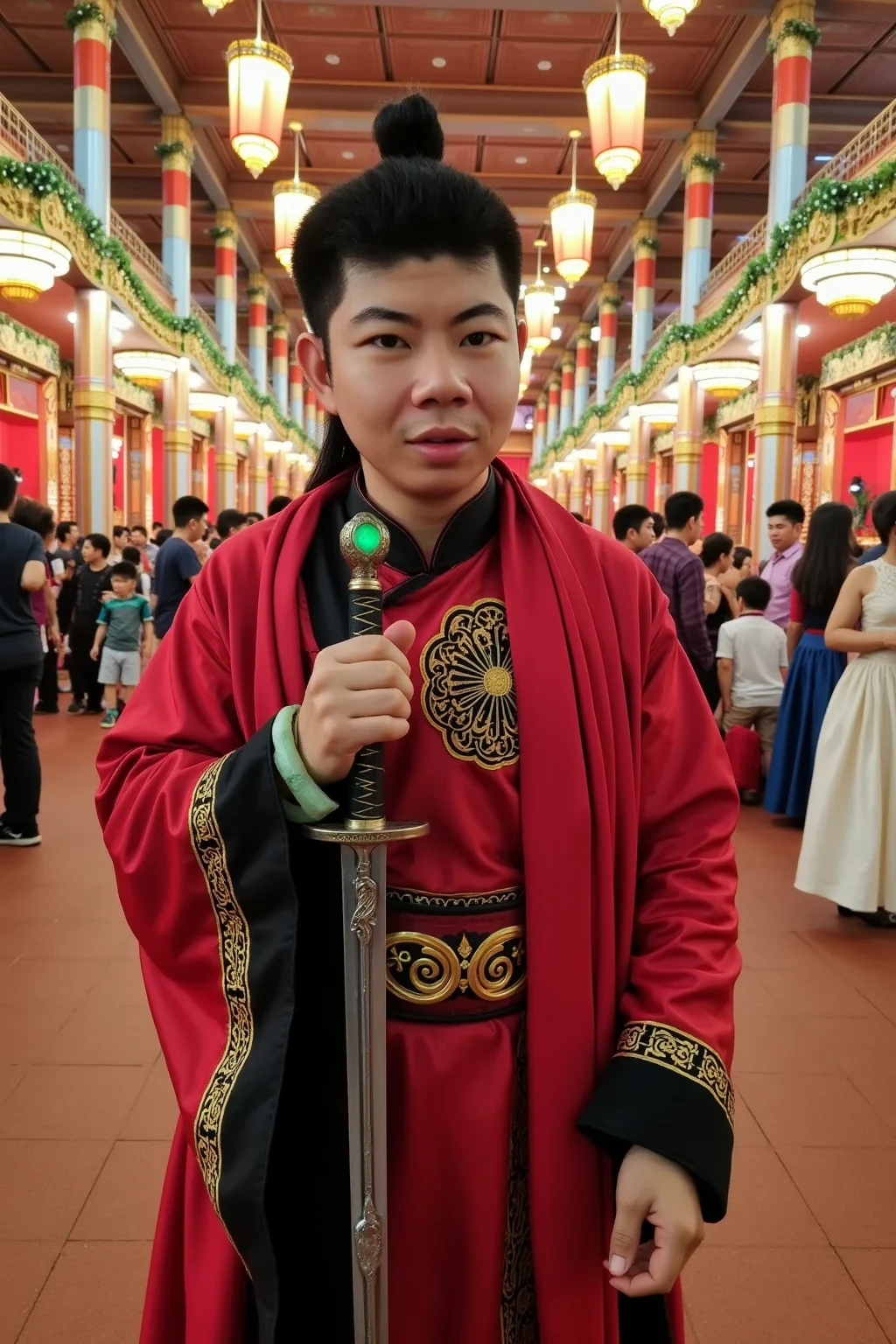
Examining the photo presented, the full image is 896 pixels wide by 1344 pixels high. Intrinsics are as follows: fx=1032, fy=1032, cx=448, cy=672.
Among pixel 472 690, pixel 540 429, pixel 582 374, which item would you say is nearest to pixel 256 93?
pixel 472 690

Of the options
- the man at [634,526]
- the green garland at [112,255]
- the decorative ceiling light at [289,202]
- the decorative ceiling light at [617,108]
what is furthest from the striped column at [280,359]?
the man at [634,526]

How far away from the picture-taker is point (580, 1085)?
1087mm

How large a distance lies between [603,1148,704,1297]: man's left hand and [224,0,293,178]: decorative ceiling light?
27.6ft

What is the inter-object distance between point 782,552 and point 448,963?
5.62 meters

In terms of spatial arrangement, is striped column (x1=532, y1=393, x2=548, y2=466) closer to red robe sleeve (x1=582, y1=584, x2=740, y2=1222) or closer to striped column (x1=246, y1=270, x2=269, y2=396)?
striped column (x1=246, y1=270, x2=269, y2=396)

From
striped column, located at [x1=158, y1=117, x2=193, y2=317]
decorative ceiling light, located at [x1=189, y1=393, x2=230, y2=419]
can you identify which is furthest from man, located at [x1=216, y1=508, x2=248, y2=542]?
decorative ceiling light, located at [x1=189, y1=393, x2=230, y2=419]

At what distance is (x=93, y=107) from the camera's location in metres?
11.1

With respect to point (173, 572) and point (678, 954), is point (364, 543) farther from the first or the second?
point (173, 572)

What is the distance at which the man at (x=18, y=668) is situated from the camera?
4.51 m

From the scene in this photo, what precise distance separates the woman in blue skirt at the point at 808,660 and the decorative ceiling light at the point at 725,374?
7.88 meters

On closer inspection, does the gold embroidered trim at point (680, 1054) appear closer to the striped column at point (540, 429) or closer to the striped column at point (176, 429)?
the striped column at point (176, 429)

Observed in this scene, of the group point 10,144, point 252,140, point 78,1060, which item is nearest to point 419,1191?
point 78,1060

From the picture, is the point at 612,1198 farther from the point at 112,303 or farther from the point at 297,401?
the point at 297,401

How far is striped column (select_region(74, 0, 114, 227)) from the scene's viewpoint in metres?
10.9
